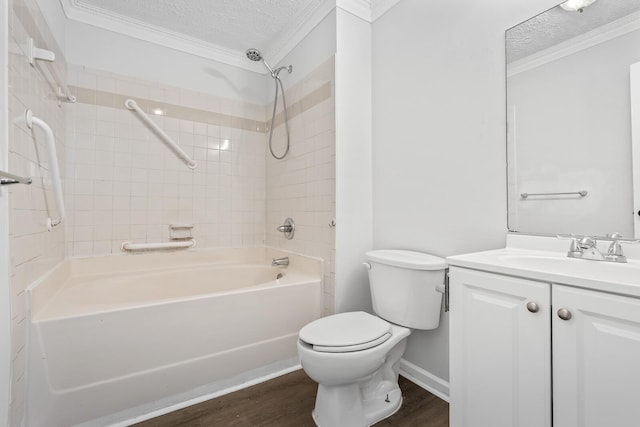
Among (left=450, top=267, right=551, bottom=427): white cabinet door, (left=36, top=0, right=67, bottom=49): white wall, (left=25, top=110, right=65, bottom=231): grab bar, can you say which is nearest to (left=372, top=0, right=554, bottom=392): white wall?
(left=450, top=267, right=551, bottom=427): white cabinet door

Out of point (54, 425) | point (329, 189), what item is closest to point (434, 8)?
point (329, 189)

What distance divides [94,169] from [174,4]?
124cm

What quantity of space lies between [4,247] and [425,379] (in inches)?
76.8

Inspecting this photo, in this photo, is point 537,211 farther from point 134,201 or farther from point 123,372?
point 134,201

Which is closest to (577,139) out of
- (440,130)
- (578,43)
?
(578,43)

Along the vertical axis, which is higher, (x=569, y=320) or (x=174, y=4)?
(x=174, y=4)

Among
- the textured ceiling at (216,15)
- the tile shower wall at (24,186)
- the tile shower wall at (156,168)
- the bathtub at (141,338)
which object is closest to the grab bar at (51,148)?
the tile shower wall at (24,186)

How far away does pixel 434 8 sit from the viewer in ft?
5.32

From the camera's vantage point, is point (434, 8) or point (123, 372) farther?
point (434, 8)

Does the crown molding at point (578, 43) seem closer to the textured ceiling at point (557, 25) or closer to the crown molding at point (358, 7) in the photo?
the textured ceiling at point (557, 25)

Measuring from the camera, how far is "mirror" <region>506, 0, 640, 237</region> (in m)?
1.02

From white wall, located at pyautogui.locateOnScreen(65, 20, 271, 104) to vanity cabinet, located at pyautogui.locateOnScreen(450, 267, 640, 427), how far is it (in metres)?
2.38

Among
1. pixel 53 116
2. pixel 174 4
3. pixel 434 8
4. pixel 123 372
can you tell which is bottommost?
pixel 123 372

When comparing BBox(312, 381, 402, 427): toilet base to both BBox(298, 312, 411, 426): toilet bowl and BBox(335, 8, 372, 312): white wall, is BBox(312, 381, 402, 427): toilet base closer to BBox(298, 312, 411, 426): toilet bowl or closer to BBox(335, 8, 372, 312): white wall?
BBox(298, 312, 411, 426): toilet bowl
